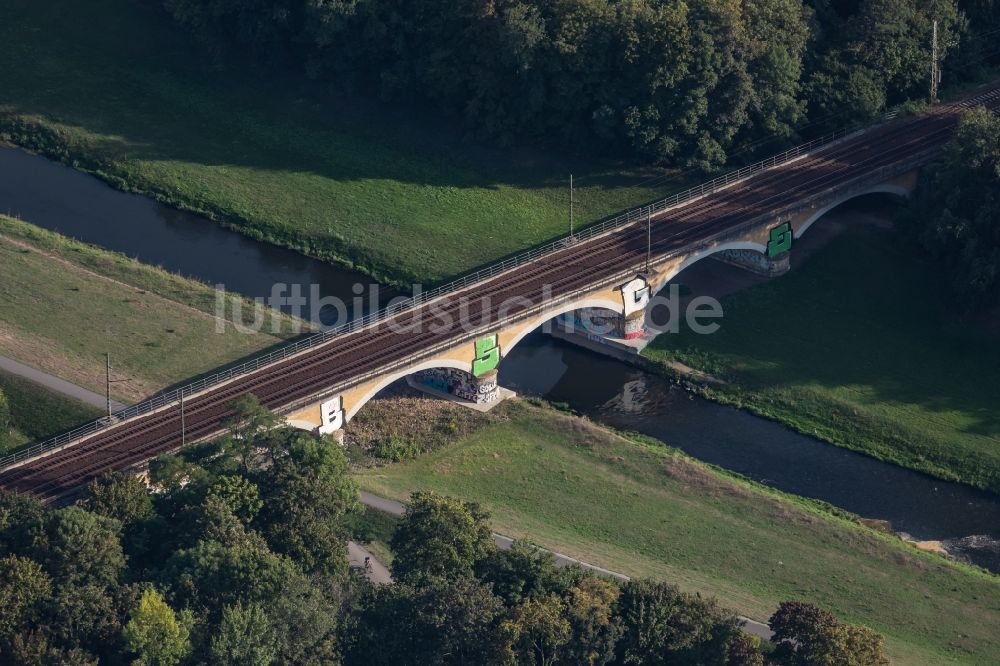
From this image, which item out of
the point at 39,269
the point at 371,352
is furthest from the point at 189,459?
the point at 39,269

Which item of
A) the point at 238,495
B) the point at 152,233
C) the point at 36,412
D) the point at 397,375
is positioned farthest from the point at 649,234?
the point at 36,412

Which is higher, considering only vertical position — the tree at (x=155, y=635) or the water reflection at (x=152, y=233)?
the water reflection at (x=152, y=233)

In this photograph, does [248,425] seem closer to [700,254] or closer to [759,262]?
[700,254]

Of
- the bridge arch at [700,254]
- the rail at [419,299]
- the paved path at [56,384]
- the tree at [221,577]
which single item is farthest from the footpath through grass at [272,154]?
the tree at [221,577]

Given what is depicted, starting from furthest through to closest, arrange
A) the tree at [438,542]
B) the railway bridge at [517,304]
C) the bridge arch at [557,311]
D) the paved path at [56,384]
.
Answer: the bridge arch at [557,311], the paved path at [56,384], the railway bridge at [517,304], the tree at [438,542]

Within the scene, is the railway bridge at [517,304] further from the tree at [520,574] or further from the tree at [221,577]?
the tree at [520,574]
